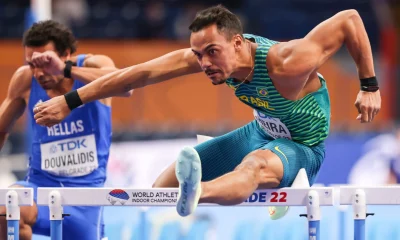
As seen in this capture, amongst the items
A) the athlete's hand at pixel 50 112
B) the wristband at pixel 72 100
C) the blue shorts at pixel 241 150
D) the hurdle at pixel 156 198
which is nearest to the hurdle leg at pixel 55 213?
the hurdle at pixel 156 198

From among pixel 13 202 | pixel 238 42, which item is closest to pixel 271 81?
pixel 238 42

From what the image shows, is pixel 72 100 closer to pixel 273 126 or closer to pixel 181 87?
pixel 273 126

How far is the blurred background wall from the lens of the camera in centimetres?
1245

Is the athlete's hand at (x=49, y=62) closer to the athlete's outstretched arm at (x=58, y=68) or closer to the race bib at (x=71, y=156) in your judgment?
the athlete's outstretched arm at (x=58, y=68)

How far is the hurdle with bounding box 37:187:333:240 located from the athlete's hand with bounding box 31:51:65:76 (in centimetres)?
126

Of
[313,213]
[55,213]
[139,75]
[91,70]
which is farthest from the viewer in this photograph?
[91,70]

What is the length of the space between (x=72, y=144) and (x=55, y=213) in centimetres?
146

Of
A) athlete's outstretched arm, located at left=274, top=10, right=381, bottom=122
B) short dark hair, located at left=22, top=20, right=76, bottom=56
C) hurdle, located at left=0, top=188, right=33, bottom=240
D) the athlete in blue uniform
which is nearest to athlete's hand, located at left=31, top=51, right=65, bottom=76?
the athlete in blue uniform

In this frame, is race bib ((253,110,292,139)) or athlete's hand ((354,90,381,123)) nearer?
athlete's hand ((354,90,381,123))

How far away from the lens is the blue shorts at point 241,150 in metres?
5.73

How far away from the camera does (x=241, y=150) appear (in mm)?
6086

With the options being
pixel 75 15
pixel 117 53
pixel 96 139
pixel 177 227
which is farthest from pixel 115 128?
pixel 96 139

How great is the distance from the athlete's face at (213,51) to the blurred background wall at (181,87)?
11.7 ft

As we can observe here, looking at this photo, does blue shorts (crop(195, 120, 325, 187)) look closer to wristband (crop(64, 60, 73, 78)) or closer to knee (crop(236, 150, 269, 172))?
knee (crop(236, 150, 269, 172))
